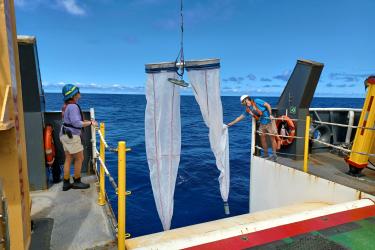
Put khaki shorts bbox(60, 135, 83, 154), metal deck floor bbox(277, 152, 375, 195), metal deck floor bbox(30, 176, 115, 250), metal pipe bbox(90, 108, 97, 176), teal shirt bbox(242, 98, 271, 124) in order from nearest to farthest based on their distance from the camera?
metal deck floor bbox(30, 176, 115, 250) → khaki shorts bbox(60, 135, 83, 154) → metal deck floor bbox(277, 152, 375, 195) → metal pipe bbox(90, 108, 97, 176) → teal shirt bbox(242, 98, 271, 124)

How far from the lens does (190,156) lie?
1409 cm

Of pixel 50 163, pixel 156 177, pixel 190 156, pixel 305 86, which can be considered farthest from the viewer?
pixel 190 156

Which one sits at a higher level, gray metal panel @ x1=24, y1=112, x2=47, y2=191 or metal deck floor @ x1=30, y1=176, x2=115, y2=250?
gray metal panel @ x1=24, y1=112, x2=47, y2=191

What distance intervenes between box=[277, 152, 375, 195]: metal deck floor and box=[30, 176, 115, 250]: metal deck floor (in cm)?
419

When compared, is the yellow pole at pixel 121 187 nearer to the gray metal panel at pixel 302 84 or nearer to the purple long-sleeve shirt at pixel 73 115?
the purple long-sleeve shirt at pixel 73 115

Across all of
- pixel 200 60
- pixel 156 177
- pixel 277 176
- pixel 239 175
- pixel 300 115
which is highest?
pixel 200 60

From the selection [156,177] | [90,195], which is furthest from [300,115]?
[90,195]

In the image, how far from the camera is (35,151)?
5.08 metres

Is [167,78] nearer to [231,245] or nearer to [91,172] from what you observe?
[231,245]

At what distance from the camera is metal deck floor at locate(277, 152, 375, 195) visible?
5155 mm

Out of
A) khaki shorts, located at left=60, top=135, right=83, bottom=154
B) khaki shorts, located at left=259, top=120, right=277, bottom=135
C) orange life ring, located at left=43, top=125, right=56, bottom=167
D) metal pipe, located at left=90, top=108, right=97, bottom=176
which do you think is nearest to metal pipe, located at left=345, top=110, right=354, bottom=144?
khaki shorts, located at left=259, top=120, right=277, bottom=135

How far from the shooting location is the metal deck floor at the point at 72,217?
3409 millimetres

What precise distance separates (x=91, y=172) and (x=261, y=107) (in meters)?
4.23

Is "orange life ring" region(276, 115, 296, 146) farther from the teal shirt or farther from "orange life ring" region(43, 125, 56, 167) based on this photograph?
"orange life ring" region(43, 125, 56, 167)
